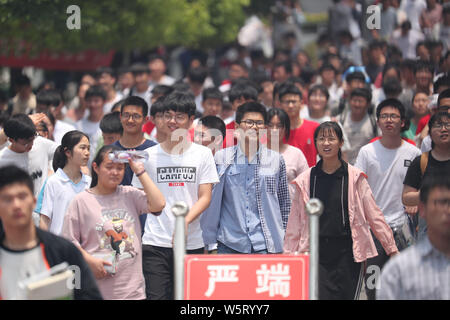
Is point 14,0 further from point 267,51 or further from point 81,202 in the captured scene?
point 267,51

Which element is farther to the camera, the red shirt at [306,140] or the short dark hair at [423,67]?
the short dark hair at [423,67]

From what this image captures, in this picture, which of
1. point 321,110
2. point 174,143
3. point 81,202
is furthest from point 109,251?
point 321,110

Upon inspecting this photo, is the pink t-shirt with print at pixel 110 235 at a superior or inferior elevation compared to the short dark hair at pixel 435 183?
inferior

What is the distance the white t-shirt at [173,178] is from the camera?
6.91m

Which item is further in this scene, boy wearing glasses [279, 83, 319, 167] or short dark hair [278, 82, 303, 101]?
short dark hair [278, 82, 303, 101]

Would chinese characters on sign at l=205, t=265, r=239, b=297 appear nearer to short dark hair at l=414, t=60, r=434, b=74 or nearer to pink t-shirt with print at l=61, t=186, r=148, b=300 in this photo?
pink t-shirt with print at l=61, t=186, r=148, b=300

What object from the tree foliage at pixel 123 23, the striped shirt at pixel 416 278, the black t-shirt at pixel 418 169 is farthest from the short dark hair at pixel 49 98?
the striped shirt at pixel 416 278

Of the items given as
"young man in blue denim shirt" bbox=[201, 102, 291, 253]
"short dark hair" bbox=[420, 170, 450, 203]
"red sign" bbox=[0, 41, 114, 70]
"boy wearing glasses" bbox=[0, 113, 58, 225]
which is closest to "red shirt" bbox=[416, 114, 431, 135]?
"young man in blue denim shirt" bbox=[201, 102, 291, 253]

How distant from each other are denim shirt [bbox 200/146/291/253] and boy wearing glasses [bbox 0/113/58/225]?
1926 millimetres

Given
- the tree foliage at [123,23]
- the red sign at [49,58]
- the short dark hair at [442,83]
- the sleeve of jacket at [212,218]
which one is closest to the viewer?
the sleeve of jacket at [212,218]

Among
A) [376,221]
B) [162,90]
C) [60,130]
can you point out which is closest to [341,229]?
[376,221]

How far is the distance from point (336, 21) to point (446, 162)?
12.0 m

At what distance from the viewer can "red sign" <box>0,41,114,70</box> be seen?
45.1ft

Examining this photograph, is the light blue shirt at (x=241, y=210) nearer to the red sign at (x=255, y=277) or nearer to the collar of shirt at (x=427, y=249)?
the red sign at (x=255, y=277)
